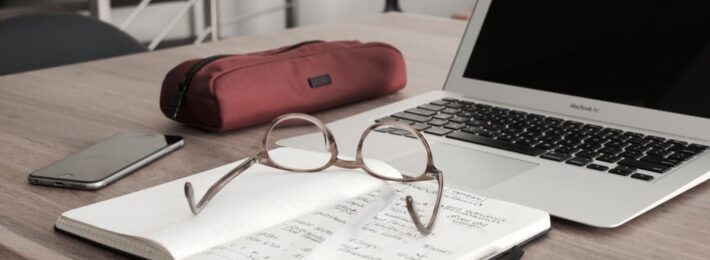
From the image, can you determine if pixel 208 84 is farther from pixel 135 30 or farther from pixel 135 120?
pixel 135 30

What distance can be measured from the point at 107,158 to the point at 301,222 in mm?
324

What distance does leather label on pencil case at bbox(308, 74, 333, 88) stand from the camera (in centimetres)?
122

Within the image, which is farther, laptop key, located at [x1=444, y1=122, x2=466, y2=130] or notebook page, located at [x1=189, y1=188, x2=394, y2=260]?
laptop key, located at [x1=444, y1=122, x2=466, y2=130]

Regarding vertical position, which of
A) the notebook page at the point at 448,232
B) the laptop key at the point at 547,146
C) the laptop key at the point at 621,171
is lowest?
the laptop key at the point at 547,146

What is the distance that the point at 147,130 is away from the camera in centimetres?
117

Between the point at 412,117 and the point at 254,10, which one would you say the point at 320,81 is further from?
the point at 254,10

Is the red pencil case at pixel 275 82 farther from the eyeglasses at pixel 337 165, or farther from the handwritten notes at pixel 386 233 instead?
the handwritten notes at pixel 386 233

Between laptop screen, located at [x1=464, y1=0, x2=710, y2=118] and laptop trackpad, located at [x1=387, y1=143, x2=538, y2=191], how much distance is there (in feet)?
0.70

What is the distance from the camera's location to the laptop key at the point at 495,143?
995 mm

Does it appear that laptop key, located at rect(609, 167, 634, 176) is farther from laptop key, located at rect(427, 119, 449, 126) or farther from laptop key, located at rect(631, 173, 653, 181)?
laptop key, located at rect(427, 119, 449, 126)

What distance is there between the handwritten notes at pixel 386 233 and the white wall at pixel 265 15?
338 cm

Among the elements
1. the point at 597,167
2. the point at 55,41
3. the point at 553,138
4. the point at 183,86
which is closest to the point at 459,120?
the point at 553,138

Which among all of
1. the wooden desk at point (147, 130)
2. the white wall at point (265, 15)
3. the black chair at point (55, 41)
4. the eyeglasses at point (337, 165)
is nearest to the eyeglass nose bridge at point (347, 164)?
the eyeglasses at point (337, 165)

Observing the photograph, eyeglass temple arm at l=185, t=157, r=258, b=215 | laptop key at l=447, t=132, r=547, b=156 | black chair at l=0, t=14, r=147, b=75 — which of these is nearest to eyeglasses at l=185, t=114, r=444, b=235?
eyeglass temple arm at l=185, t=157, r=258, b=215
